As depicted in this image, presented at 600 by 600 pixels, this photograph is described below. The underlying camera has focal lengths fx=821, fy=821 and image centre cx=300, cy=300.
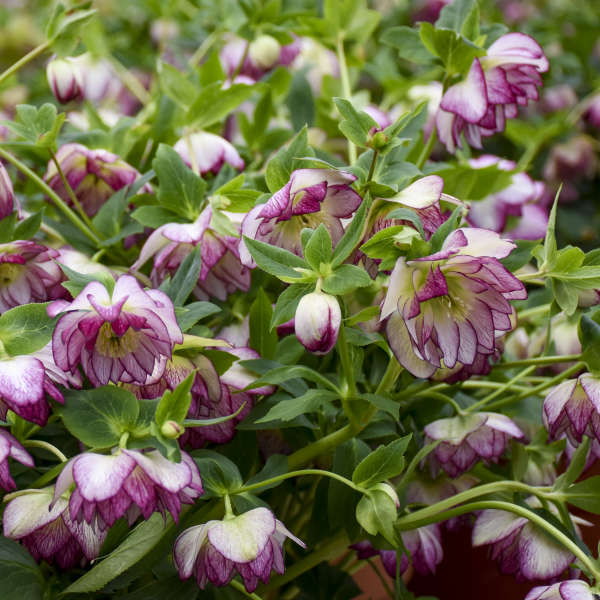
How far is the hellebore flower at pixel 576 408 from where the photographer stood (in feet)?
1.35

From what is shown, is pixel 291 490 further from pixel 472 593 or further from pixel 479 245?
pixel 472 593

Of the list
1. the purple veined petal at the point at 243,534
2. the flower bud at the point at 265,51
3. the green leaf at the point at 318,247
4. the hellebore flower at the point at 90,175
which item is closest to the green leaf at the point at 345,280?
the green leaf at the point at 318,247

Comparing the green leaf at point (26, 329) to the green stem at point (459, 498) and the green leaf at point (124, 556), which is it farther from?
the green stem at point (459, 498)

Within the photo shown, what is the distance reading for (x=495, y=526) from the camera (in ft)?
1.55

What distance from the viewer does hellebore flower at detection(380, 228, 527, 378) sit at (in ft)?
1.21

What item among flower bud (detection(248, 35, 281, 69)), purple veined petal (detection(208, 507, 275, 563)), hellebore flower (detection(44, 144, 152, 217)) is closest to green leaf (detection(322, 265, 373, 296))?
purple veined petal (detection(208, 507, 275, 563))

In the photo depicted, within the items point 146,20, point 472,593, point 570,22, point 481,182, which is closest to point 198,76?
point 481,182

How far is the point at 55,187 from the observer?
56 cm

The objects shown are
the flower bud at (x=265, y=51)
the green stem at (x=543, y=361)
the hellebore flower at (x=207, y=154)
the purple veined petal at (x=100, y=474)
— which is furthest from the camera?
the flower bud at (x=265, y=51)

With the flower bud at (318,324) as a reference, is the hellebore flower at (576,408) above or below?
below

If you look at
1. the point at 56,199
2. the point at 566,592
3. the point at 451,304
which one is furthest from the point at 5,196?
the point at 566,592

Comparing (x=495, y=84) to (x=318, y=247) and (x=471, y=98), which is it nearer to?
(x=471, y=98)

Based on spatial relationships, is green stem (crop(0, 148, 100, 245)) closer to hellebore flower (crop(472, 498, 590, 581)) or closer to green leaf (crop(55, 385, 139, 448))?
green leaf (crop(55, 385, 139, 448))

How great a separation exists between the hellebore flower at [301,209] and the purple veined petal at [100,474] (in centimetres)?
12
